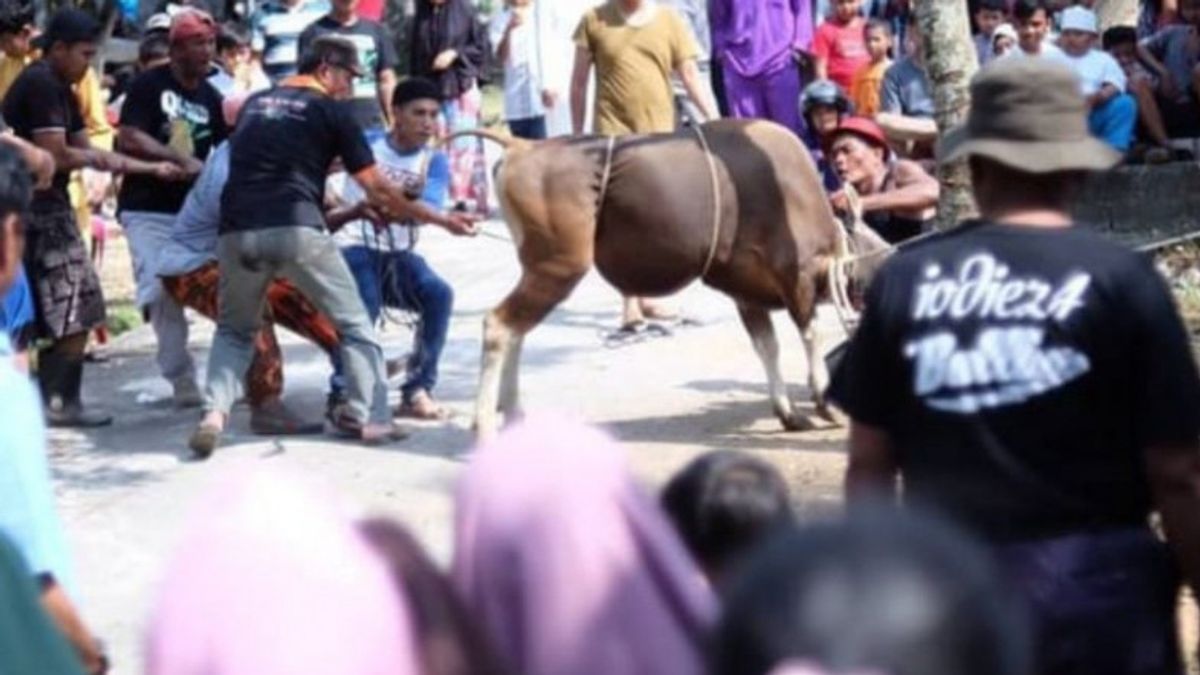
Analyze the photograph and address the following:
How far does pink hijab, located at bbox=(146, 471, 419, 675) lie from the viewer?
2795 mm

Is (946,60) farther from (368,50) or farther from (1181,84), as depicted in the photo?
(1181,84)

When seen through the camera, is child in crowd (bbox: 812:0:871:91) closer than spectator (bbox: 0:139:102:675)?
No

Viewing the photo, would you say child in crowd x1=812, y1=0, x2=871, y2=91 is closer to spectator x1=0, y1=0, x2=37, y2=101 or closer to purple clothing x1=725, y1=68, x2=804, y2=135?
purple clothing x1=725, y1=68, x2=804, y2=135

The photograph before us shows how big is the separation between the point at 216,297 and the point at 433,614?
836cm

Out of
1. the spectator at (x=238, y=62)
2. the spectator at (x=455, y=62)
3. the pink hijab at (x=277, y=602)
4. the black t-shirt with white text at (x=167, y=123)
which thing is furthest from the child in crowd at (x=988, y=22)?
the pink hijab at (x=277, y=602)

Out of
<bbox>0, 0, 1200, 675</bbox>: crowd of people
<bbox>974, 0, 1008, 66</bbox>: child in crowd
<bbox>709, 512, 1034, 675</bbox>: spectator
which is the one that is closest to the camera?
<bbox>709, 512, 1034, 675</bbox>: spectator

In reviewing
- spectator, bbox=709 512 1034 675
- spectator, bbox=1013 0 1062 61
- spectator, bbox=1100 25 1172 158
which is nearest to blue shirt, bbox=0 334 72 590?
spectator, bbox=709 512 1034 675

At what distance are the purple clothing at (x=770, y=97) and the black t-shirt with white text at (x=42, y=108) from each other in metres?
4.11

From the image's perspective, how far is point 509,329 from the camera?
10562 mm

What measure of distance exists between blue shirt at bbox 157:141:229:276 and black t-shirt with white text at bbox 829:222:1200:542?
697 cm

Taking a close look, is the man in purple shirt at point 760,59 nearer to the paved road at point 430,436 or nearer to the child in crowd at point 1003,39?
the paved road at point 430,436

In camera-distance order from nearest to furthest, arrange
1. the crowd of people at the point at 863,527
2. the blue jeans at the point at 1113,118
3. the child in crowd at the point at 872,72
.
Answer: the crowd of people at the point at 863,527 → the blue jeans at the point at 1113,118 → the child in crowd at the point at 872,72

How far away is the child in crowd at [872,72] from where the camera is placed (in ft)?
48.8

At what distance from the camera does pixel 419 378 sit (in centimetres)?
1132
